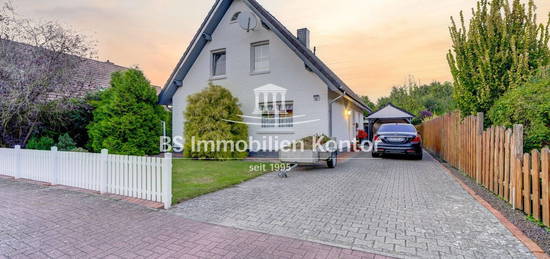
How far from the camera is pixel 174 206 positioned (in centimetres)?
485

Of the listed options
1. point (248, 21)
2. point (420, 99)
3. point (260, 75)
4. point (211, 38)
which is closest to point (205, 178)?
point (260, 75)

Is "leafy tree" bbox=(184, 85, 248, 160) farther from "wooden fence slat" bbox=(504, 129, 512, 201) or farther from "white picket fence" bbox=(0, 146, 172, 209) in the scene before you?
"wooden fence slat" bbox=(504, 129, 512, 201)

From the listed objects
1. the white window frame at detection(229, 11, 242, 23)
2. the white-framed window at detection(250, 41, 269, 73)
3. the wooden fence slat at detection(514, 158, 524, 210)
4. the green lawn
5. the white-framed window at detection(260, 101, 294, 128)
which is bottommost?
the green lawn

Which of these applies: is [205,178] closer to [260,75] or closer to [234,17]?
[260,75]

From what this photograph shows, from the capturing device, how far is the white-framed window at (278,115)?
39.3 feet

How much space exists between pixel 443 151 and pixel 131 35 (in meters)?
16.4

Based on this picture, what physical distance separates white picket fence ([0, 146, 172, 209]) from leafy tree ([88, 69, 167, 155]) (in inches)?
125

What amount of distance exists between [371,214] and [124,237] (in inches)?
153

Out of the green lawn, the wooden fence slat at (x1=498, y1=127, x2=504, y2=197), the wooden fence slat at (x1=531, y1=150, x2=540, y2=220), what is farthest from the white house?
the wooden fence slat at (x1=531, y1=150, x2=540, y2=220)

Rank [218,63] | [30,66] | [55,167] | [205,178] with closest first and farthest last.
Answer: [55,167] < [205,178] < [30,66] < [218,63]

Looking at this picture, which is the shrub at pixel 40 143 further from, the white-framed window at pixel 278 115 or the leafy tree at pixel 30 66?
the white-framed window at pixel 278 115

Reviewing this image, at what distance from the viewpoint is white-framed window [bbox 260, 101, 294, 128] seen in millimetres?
11984

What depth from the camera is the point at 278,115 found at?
1228 centimetres

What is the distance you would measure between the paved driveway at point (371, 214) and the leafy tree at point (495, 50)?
3.24 meters
